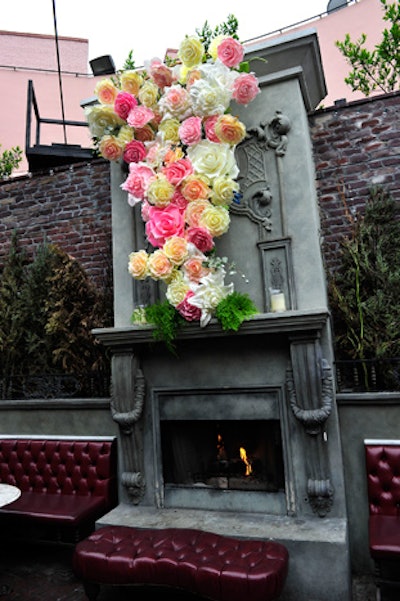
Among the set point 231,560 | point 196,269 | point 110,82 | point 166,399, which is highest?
point 110,82

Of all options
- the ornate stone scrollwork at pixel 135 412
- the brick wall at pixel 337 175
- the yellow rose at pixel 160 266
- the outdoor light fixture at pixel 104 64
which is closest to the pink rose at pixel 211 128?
the yellow rose at pixel 160 266

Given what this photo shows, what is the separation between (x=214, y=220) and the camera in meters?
3.40

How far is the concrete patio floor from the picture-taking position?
3299mm

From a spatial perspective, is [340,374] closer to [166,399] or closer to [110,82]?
[166,399]

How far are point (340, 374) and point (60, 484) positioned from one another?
2862 mm

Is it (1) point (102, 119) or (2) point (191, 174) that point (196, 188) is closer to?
(2) point (191, 174)

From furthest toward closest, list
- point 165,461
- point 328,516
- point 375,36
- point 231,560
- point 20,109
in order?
point 20,109 → point 375,36 → point 165,461 → point 328,516 → point 231,560

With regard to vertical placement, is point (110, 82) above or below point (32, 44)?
below

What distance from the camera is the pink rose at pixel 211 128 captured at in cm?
354

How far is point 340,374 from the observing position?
414cm

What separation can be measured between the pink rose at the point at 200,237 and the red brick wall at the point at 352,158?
1542 mm

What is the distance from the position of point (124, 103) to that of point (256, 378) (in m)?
2.54

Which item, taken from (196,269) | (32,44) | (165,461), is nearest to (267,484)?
(165,461)

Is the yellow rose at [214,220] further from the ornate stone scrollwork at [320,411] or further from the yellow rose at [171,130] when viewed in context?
the ornate stone scrollwork at [320,411]
